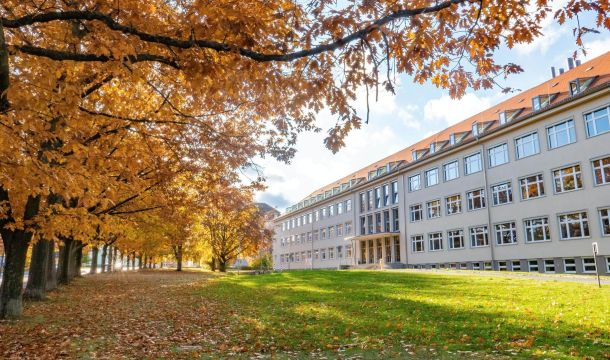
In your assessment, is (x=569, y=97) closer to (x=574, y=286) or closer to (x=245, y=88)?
(x=574, y=286)

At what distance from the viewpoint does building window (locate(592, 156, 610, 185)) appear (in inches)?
1093

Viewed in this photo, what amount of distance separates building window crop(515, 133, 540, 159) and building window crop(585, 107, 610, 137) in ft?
13.7

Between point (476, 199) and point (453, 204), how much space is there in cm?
287

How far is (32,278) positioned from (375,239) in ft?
143

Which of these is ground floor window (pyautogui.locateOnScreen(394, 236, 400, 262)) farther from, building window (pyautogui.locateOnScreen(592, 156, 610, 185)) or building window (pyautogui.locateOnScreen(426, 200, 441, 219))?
building window (pyautogui.locateOnScreen(592, 156, 610, 185))

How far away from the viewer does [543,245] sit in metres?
31.8

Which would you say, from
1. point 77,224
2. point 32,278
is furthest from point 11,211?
point 32,278

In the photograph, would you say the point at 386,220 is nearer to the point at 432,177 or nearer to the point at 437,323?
the point at 432,177

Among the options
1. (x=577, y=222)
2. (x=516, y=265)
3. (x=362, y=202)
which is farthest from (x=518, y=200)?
(x=362, y=202)

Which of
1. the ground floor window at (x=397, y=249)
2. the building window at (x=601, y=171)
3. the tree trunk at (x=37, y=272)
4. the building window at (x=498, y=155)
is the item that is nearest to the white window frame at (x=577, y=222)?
the building window at (x=601, y=171)

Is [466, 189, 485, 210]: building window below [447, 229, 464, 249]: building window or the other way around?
the other way around

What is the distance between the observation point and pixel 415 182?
47.7m

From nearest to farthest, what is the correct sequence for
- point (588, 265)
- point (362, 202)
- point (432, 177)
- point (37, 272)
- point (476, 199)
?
1. point (37, 272)
2. point (588, 265)
3. point (476, 199)
4. point (432, 177)
5. point (362, 202)

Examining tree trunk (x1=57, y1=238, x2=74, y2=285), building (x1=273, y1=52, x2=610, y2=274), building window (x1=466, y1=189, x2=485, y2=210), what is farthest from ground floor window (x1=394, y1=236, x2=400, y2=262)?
tree trunk (x1=57, y1=238, x2=74, y2=285)
